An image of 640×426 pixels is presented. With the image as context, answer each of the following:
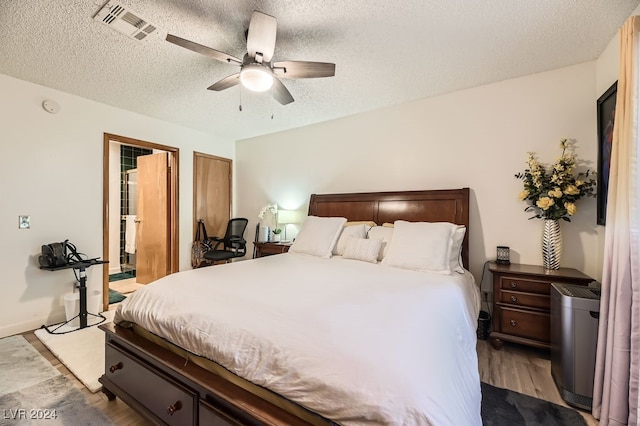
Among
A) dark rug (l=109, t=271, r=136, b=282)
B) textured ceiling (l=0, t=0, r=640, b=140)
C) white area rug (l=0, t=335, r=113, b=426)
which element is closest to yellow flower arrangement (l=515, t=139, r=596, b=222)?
textured ceiling (l=0, t=0, r=640, b=140)

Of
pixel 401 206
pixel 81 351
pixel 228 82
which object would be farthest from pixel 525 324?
pixel 81 351

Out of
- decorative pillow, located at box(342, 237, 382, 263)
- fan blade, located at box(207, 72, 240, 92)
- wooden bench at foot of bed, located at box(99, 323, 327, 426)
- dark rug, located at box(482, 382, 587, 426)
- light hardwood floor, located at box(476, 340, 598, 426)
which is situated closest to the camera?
wooden bench at foot of bed, located at box(99, 323, 327, 426)

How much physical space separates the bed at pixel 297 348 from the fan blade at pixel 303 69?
5.03 feet

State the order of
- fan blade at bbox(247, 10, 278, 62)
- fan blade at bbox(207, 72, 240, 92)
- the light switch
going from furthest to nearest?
the light switch
fan blade at bbox(207, 72, 240, 92)
fan blade at bbox(247, 10, 278, 62)

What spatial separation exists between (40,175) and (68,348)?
6.10 feet

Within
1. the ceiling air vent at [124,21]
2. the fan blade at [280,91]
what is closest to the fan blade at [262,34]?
the fan blade at [280,91]

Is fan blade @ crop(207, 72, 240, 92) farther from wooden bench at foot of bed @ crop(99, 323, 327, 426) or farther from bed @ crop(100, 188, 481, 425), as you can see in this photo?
wooden bench at foot of bed @ crop(99, 323, 327, 426)

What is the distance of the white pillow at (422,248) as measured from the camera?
236 cm

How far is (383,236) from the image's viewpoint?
9.48 ft

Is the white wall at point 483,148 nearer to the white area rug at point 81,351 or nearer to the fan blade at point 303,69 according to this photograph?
the fan blade at point 303,69

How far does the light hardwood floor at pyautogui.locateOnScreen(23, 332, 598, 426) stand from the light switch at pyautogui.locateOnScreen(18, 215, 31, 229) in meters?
1.12

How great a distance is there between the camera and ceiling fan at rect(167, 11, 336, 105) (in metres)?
1.81

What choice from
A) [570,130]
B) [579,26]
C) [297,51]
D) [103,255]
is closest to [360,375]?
[297,51]

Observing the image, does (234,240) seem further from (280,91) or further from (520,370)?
(520,370)
